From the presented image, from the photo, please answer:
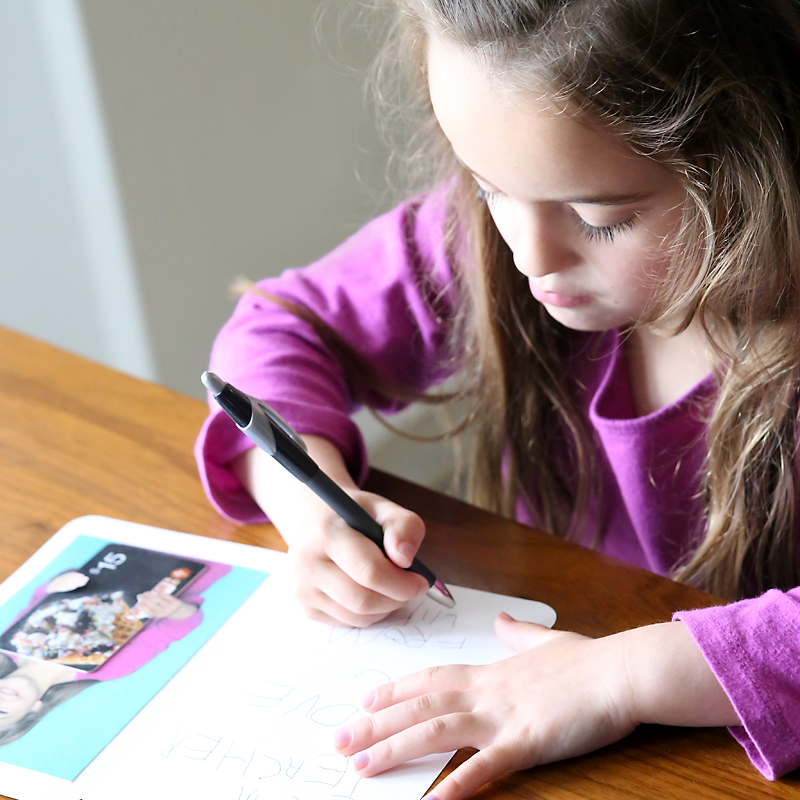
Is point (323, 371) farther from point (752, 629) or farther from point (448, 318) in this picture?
point (752, 629)

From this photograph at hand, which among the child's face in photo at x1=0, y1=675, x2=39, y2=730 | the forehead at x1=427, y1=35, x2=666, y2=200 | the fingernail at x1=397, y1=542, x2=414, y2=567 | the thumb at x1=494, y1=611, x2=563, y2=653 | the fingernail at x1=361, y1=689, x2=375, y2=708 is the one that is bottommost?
the thumb at x1=494, y1=611, x2=563, y2=653

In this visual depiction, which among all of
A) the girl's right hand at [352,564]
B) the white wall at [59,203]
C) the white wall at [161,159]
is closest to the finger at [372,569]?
the girl's right hand at [352,564]

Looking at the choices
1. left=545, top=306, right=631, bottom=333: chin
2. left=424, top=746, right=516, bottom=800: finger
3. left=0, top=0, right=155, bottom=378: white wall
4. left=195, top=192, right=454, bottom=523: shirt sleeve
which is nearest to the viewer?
left=424, top=746, right=516, bottom=800: finger

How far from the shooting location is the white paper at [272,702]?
47cm

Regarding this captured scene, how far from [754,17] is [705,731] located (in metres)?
0.40

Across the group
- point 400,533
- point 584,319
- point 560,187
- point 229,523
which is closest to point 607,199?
point 560,187

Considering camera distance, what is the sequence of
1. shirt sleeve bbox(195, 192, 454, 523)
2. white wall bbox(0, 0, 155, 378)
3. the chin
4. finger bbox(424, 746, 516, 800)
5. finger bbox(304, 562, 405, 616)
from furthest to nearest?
1. white wall bbox(0, 0, 155, 378)
2. shirt sleeve bbox(195, 192, 454, 523)
3. the chin
4. finger bbox(304, 562, 405, 616)
5. finger bbox(424, 746, 516, 800)

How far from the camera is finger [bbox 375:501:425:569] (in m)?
0.57

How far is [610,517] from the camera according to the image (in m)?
0.87

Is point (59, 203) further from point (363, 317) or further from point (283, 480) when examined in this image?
point (283, 480)

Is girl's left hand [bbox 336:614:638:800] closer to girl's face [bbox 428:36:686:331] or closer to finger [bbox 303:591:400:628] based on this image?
finger [bbox 303:591:400:628]

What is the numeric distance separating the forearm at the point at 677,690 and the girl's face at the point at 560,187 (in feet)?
0.82

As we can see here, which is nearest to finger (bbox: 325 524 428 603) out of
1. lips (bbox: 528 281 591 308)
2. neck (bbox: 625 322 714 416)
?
lips (bbox: 528 281 591 308)

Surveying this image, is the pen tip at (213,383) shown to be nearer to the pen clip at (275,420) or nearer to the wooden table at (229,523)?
the pen clip at (275,420)
